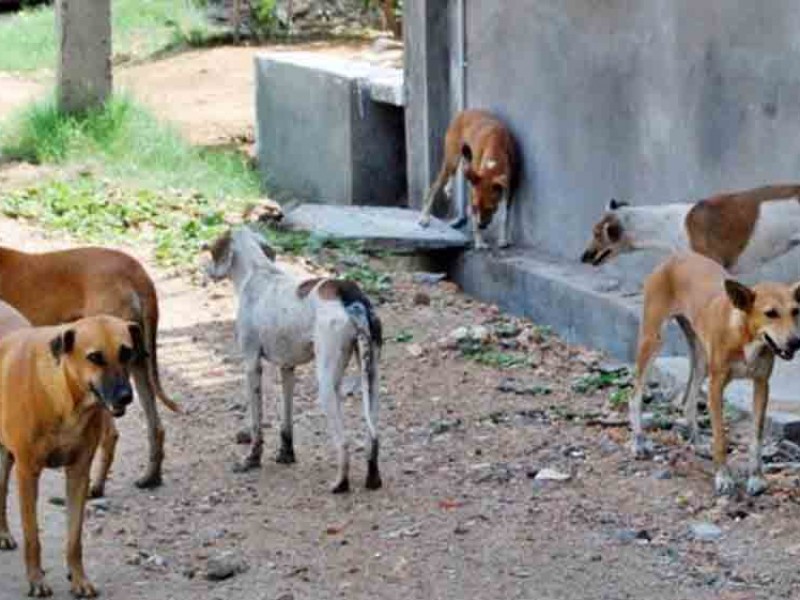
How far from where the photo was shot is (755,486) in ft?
28.9

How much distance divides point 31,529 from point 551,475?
2.68 metres

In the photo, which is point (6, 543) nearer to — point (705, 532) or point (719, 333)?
point (705, 532)

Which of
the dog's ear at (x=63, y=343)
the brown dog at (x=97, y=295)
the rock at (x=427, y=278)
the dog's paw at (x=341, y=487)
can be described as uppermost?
the dog's ear at (x=63, y=343)

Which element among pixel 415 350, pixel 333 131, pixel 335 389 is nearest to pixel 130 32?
pixel 333 131

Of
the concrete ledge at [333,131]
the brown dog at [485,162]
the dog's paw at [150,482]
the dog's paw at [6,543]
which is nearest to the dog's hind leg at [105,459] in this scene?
the dog's paw at [150,482]

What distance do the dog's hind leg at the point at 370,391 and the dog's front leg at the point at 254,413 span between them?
634mm

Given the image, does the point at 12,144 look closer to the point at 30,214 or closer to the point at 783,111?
the point at 30,214

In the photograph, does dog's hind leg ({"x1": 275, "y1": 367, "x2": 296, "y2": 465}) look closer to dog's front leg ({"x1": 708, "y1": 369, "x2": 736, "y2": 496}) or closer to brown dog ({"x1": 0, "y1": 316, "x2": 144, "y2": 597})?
brown dog ({"x1": 0, "y1": 316, "x2": 144, "y2": 597})

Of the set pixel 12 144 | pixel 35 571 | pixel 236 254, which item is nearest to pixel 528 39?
pixel 236 254

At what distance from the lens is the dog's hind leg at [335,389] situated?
9.02 metres

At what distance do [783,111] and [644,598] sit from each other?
163 inches

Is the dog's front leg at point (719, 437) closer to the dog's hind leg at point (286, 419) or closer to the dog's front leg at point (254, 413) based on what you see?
the dog's hind leg at point (286, 419)

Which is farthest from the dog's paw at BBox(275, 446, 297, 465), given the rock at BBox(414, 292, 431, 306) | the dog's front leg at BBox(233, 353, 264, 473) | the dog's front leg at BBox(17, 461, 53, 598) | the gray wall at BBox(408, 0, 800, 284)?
the rock at BBox(414, 292, 431, 306)

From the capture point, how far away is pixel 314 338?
29.9 feet
